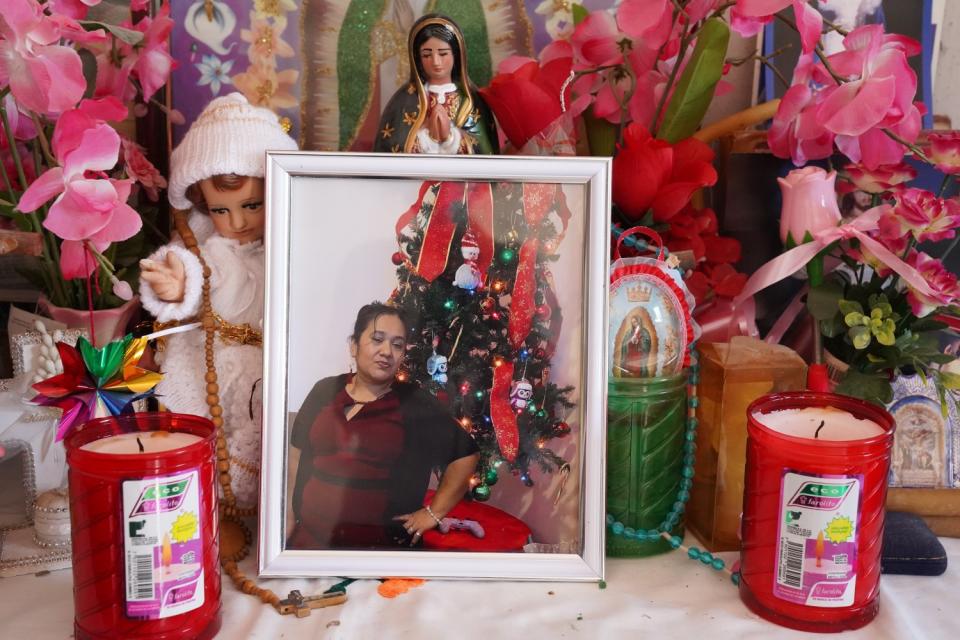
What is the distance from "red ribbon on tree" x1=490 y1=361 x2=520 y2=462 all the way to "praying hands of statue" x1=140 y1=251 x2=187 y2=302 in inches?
11.6

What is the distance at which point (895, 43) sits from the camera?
30.2 inches

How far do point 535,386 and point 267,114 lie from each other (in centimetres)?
36

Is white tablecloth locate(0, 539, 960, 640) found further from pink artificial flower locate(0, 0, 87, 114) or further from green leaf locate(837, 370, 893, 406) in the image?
pink artificial flower locate(0, 0, 87, 114)

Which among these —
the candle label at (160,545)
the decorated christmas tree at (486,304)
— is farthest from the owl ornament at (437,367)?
the candle label at (160,545)

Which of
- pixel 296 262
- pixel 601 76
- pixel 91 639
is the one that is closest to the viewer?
pixel 91 639

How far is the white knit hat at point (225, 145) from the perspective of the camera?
728mm

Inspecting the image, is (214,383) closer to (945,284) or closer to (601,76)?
(601,76)

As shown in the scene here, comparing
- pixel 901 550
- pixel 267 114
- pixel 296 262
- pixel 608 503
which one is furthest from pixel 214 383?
pixel 901 550

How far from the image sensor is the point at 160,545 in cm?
60

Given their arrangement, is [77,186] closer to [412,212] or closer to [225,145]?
[225,145]

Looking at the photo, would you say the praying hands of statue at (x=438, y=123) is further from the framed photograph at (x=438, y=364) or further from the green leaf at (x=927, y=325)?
the green leaf at (x=927, y=325)

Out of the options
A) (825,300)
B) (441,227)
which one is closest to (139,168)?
(441,227)

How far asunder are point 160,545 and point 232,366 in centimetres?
21

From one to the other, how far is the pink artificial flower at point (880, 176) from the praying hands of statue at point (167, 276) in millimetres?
641
